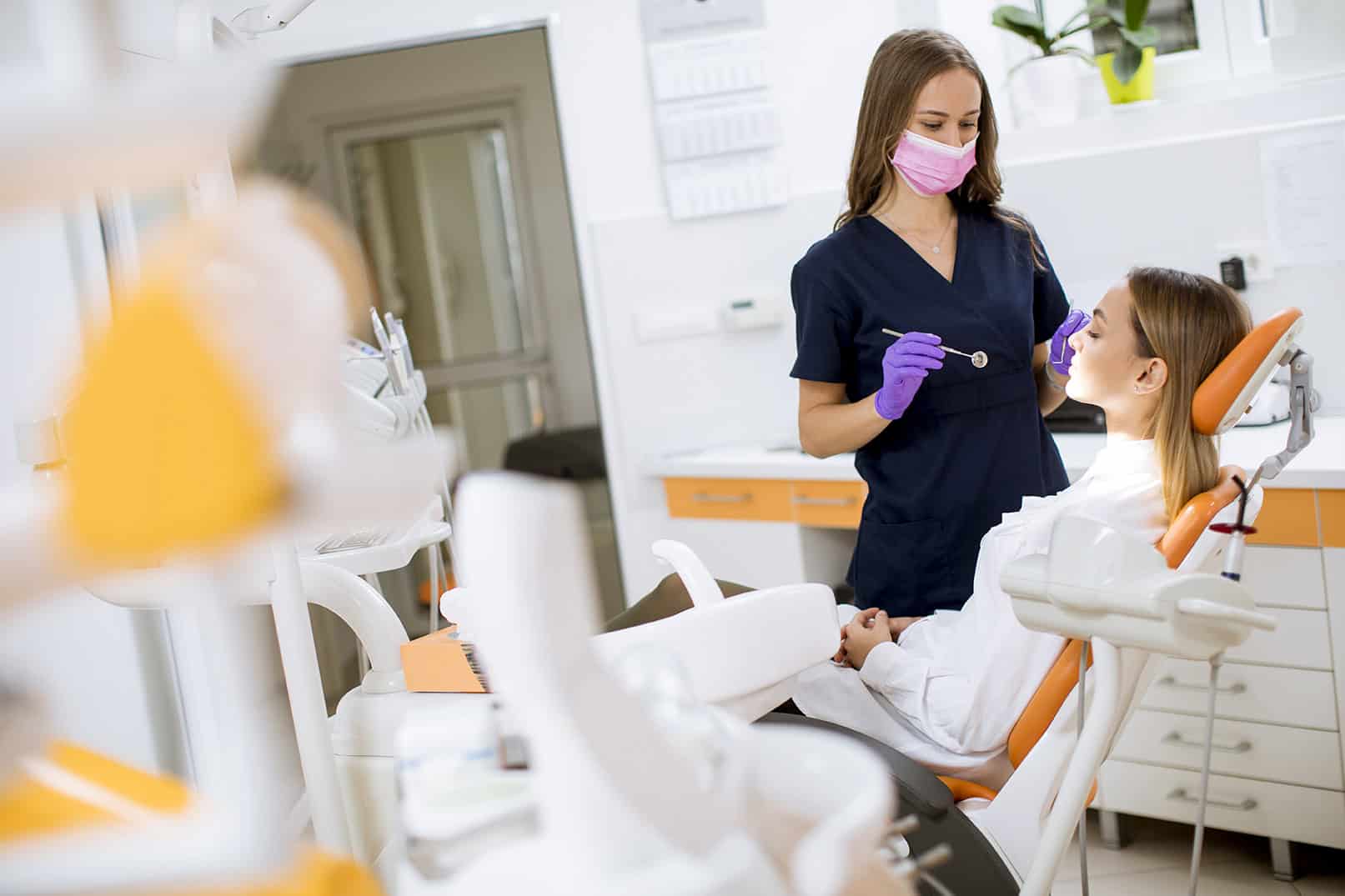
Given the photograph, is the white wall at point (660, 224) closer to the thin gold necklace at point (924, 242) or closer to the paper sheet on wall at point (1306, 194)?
the paper sheet on wall at point (1306, 194)

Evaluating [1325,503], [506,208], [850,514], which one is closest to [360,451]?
[1325,503]

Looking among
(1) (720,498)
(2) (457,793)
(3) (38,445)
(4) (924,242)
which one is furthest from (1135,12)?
(2) (457,793)

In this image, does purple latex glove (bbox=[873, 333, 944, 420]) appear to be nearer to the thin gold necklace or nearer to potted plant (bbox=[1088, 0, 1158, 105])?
the thin gold necklace

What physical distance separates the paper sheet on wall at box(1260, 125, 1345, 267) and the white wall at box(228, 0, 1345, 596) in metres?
0.75

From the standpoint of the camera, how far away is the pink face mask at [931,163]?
1846mm

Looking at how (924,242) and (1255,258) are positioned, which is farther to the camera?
(1255,258)

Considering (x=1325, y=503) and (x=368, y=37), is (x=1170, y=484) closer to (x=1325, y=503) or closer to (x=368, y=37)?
(x=1325, y=503)

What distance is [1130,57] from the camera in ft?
9.44

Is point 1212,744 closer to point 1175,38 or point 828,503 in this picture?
point 828,503

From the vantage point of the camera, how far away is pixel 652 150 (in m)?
3.41

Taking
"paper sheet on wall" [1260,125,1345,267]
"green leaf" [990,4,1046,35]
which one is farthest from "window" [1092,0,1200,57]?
"paper sheet on wall" [1260,125,1345,267]

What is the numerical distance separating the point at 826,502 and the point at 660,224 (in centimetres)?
97

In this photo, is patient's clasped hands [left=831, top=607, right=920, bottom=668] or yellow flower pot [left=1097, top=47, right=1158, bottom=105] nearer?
patient's clasped hands [left=831, top=607, right=920, bottom=668]

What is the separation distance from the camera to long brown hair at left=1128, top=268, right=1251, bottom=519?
62.9 inches
